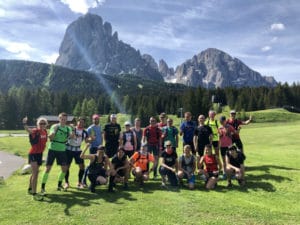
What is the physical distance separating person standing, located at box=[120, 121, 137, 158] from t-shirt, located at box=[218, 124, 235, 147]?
166 inches

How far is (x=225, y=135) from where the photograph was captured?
611 inches

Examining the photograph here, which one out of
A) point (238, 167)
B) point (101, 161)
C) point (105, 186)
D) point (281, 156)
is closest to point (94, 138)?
point (101, 161)

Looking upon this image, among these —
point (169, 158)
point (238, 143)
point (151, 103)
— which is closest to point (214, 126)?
point (238, 143)

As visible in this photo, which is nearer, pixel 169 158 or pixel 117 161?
pixel 117 161

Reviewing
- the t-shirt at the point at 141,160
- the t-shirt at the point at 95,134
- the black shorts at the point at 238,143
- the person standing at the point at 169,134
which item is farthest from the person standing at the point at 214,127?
the t-shirt at the point at 95,134

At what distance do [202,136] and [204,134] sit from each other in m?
0.14

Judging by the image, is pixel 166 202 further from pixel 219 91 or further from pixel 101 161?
pixel 219 91

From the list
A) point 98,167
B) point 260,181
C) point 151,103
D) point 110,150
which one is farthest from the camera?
point 151,103

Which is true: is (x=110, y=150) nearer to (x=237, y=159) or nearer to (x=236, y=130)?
(x=237, y=159)

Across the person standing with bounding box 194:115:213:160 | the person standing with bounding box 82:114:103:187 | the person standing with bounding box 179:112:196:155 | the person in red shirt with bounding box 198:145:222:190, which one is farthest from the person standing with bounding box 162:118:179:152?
the person standing with bounding box 82:114:103:187

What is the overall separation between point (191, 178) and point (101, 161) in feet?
12.9

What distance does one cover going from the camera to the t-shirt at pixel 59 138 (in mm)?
12594

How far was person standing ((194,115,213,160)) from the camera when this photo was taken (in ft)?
50.1

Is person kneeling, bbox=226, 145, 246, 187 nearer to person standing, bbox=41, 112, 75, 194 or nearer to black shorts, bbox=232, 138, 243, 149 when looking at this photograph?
black shorts, bbox=232, 138, 243, 149
